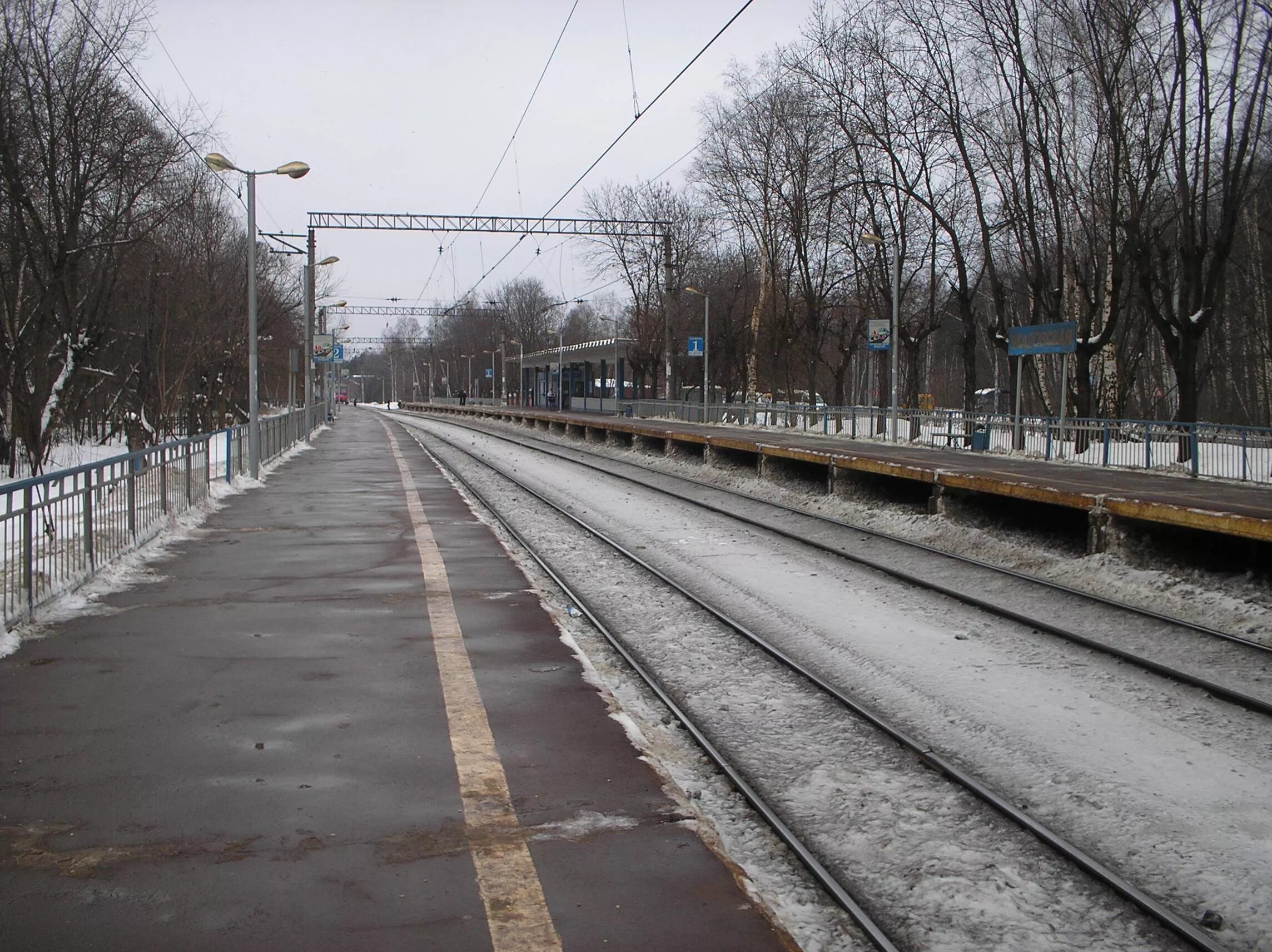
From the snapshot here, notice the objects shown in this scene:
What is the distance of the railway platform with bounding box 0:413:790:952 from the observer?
156 inches

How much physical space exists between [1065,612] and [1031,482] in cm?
506

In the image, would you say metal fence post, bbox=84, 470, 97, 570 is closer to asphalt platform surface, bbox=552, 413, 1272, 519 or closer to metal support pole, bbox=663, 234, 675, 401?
asphalt platform surface, bbox=552, 413, 1272, 519

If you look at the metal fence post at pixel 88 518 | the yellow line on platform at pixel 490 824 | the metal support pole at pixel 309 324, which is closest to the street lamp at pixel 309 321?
the metal support pole at pixel 309 324

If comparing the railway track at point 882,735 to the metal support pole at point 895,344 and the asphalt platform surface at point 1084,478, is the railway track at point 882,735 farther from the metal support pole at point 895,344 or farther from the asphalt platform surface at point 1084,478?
the metal support pole at point 895,344

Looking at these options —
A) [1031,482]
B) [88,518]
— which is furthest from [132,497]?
[1031,482]

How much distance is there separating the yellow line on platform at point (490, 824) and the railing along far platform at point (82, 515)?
3.04 meters

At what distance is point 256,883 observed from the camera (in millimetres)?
4199

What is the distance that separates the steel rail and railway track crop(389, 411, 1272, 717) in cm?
346

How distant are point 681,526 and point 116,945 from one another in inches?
519

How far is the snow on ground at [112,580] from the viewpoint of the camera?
26.5 ft

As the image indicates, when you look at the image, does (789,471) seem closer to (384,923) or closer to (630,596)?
(630,596)

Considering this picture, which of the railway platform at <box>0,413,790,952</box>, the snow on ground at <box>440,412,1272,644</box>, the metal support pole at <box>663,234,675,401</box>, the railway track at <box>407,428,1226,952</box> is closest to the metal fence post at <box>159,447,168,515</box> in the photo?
the railway platform at <box>0,413,790,952</box>

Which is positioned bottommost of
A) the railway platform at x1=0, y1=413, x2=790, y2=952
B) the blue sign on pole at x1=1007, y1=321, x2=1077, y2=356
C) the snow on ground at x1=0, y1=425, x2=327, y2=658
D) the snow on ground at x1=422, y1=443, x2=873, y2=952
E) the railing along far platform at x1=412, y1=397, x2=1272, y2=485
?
the snow on ground at x1=422, y1=443, x2=873, y2=952

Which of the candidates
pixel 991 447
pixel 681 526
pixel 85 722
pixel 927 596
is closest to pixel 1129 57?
pixel 991 447
